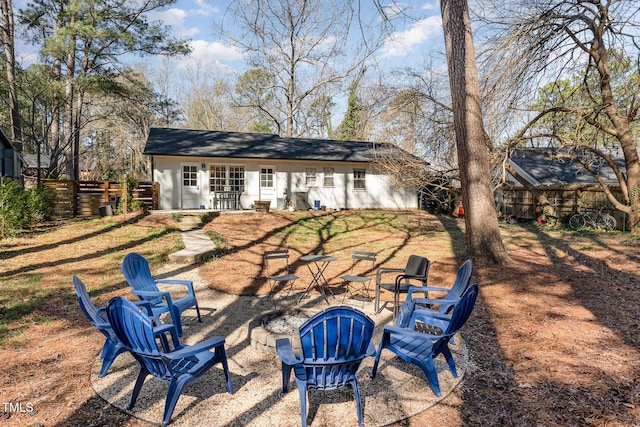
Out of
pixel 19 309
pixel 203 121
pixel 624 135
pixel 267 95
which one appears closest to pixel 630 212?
pixel 624 135

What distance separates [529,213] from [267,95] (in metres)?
22.3

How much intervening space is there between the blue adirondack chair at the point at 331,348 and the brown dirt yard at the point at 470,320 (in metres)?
0.67

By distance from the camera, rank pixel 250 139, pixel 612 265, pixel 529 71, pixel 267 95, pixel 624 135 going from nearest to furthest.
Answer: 1. pixel 612 265
2. pixel 529 71
3. pixel 624 135
4. pixel 250 139
5. pixel 267 95

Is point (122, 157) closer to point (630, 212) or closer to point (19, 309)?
point (19, 309)

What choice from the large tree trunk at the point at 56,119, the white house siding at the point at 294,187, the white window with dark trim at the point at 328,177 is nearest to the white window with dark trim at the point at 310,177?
the white house siding at the point at 294,187

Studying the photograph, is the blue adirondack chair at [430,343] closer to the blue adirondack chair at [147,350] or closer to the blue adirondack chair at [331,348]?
the blue adirondack chair at [331,348]

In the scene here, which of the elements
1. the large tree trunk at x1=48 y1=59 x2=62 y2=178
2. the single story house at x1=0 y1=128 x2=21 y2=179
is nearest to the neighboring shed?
the single story house at x1=0 y1=128 x2=21 y2=179

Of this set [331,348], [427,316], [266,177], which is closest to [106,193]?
[266,177]

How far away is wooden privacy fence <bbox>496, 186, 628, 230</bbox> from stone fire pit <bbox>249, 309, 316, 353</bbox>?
591 inches

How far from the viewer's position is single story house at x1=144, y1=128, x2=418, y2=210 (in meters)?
16.1

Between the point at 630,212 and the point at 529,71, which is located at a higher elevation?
the point at 529,71

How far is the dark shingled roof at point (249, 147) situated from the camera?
16359mm

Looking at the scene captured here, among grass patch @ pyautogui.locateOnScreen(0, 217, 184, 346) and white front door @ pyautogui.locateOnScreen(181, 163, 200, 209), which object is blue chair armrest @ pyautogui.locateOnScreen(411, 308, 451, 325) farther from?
white front door @ pyautogui.locateOnScreen(181, 163, 200, 209)

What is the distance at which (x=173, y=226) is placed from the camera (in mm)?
12656
